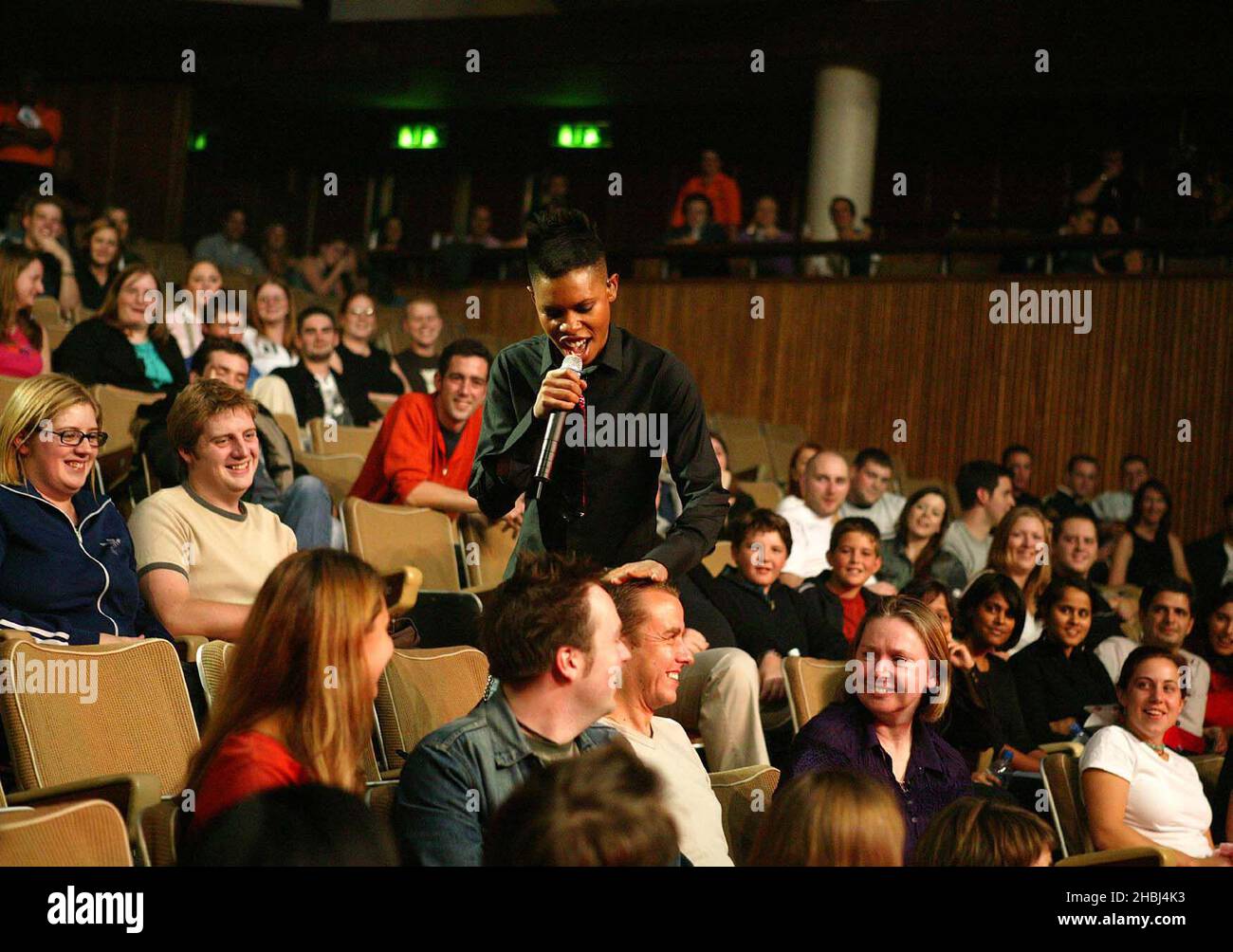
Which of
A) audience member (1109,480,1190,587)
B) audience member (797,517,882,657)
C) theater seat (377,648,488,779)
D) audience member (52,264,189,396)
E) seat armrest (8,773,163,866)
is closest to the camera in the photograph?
seat armrest (8,773,163,866)

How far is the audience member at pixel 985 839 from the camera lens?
1722 mm

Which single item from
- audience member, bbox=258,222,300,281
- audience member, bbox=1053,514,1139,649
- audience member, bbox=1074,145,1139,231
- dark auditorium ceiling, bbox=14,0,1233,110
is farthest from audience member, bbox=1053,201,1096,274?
audience member, bbox=258,222,300,281

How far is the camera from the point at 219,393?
2916mm

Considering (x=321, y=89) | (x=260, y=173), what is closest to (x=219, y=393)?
(x=321, y=89)

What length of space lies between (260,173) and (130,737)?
9343 millimetres

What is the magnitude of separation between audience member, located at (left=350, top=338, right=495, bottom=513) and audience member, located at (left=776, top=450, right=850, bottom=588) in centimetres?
120

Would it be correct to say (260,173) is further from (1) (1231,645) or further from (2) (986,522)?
(1) (1231,645)

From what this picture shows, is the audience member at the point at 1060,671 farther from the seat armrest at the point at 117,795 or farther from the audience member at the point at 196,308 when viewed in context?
the audience member at the point at 196,308

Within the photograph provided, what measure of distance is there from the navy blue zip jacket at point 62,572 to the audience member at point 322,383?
7.18 feet

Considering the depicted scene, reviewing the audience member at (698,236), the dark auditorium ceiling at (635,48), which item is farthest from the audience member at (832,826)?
the dark auditorium ceiling at (635,48)

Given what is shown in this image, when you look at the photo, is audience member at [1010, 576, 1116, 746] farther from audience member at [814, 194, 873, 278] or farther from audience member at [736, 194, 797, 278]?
audience member at [736, 194, 797, 278]

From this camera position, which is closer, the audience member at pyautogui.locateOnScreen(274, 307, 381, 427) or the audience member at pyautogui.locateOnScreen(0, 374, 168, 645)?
the audience member at pyautogui.locateOnScreen(0, 374, 168, 645)

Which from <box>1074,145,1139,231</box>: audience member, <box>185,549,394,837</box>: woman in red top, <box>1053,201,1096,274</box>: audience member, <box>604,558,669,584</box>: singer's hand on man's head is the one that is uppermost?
<box>1074,145,1139,231</box>: audience member

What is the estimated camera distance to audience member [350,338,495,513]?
3.73 meters
